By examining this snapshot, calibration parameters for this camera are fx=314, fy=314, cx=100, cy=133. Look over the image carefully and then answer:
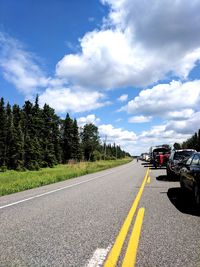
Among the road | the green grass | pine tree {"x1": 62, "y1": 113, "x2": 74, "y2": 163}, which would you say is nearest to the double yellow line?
the road

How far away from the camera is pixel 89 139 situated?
129 metres

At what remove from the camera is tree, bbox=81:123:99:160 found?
127 metres

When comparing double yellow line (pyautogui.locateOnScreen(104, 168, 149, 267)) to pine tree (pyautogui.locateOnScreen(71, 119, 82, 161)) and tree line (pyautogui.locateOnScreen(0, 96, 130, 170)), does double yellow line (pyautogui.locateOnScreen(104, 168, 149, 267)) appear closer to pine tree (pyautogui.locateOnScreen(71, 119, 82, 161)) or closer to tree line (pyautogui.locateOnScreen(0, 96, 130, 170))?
tree line (pyautogui.locateOnScreen(0, 96, 130, 170))

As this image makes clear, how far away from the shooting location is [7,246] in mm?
5230

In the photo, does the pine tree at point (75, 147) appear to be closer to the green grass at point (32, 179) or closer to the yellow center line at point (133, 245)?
the green grass at point (32, 179)

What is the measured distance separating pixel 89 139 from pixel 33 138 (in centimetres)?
5582

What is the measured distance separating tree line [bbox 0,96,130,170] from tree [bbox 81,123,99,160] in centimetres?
2136

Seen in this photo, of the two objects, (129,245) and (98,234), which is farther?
(98,234)

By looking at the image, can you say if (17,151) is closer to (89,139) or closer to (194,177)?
(194,177)

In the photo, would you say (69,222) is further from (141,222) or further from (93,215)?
Answer: (141,222)

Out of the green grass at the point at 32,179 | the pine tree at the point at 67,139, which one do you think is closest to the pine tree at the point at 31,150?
the pine tree at the point at 67,139

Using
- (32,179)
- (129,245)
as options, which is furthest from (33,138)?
(129,245)

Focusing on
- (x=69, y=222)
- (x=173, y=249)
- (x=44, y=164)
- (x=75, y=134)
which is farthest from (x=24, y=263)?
(x=75, y=134)

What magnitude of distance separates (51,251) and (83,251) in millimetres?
504
